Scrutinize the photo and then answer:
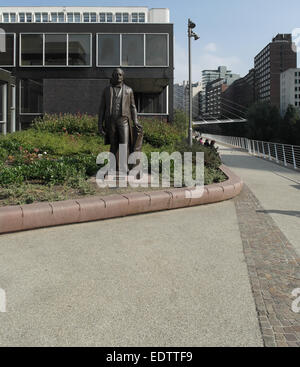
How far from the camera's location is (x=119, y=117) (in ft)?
29.0

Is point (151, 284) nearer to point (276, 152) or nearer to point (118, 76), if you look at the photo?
point (118, 76)

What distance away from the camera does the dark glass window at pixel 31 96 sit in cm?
2600

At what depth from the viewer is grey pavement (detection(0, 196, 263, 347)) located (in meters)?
3.02

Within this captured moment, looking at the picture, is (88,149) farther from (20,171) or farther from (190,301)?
(190,301)

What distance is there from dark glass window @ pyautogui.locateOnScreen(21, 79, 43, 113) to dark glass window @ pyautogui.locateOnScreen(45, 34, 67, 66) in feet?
5.62

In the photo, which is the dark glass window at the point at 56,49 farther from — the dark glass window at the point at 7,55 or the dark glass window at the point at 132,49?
the dark glass window at the point at 132,49

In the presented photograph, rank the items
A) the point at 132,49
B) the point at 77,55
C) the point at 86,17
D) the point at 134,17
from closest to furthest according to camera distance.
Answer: the point at 132,49, the point at 77,55, the point at 134,17, the point at 86,17

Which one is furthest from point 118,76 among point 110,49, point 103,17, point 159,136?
point 103,17

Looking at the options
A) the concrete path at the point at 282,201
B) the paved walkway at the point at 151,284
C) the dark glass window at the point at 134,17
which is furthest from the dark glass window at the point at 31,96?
the dark glass window at the point at 134,17

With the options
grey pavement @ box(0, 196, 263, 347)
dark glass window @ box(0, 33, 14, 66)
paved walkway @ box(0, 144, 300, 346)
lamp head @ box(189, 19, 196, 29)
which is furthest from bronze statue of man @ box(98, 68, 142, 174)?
dark glass window @ box(0, 33, 14, 66)

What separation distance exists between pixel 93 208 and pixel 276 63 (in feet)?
490

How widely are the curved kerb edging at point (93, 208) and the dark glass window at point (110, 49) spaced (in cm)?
1971

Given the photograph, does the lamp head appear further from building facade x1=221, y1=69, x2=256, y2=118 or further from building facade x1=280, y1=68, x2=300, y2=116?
building facade x1=221, y1=69, x2=256, y2=118
